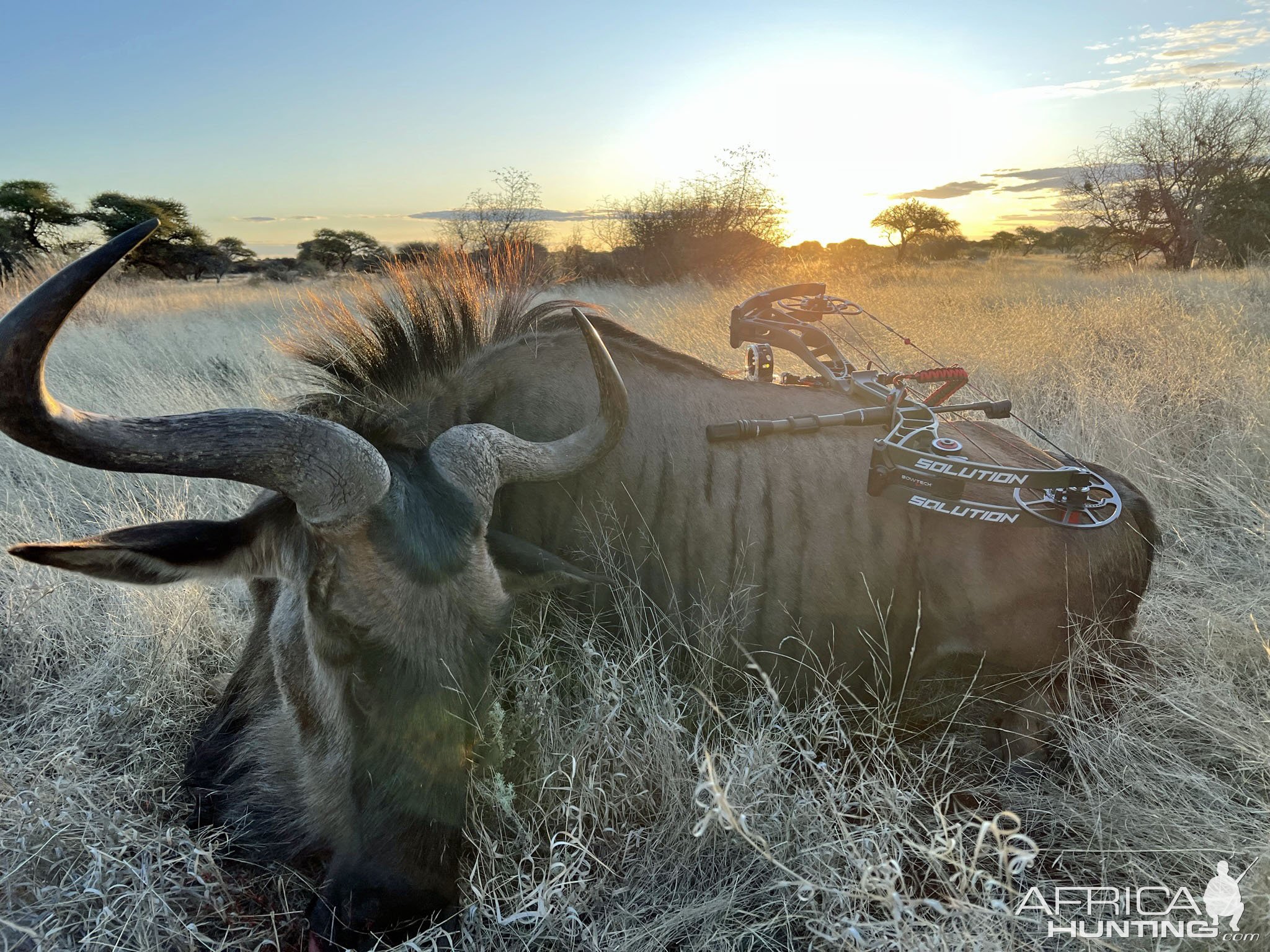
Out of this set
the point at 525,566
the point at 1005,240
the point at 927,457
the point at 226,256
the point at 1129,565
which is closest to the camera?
the point at 525,566

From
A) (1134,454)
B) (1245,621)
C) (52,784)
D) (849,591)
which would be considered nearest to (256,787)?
(52,784)

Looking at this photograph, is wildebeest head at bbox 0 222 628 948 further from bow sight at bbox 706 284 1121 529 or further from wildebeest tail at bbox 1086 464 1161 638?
wildebeest tail at bbox 1086 464 1161 638

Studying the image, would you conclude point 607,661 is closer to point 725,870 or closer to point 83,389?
point 725,870

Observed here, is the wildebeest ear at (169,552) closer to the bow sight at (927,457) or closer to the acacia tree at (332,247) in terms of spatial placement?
the bow sight at (927,457)

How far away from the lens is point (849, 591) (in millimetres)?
2816

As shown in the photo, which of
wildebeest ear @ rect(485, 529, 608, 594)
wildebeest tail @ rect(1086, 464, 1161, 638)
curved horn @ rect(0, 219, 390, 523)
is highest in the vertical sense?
curved horn @ rect(0, 219, 390, 523)

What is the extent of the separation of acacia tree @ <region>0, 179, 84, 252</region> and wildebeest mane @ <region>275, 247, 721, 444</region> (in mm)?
28631

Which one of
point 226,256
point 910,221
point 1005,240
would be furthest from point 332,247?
point 1005,240

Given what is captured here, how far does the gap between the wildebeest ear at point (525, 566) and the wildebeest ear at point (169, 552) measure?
63 centimetres

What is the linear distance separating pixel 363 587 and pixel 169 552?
0.54 m

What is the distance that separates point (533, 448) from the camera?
2307mm

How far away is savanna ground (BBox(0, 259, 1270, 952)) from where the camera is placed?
198 cm

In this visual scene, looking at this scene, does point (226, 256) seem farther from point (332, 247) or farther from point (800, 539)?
point (800, 539)

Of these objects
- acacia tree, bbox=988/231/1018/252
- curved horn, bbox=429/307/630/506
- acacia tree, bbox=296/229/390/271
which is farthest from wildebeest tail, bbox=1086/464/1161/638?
acacia tree, bbox=988/231/1018/252
